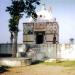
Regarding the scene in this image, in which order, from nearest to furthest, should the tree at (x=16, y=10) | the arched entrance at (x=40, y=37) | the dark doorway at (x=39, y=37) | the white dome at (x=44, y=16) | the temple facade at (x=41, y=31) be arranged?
the tree at (x=16, y=10) → the temple facade at (x=41, y=31) → the arched entrance at (x=40, y=37) → the dark doorway at (x=39, y=37) → the white dome at (x=44, y=16)

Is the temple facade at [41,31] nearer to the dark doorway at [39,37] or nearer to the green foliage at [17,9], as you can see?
the dark doorway at [39,37]

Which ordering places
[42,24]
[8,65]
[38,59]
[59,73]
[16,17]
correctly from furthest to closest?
[42,24] < [38,59] < [16,17] < [8,65] < [59,73]

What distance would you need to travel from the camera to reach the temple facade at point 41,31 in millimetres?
39781

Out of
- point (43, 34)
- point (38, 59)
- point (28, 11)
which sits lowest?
point (38, 59)

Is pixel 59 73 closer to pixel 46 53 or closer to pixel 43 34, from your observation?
pixel 46 53

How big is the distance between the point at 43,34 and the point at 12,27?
15244mm

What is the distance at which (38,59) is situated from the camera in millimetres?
29031

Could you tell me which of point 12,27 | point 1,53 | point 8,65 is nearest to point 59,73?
point 8,65

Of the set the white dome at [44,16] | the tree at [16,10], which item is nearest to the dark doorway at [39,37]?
the white dome at [44,16]

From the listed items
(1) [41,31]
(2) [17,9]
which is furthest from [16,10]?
(1) [41,31]

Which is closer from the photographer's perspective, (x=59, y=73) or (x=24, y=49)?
(x=59, y=73)

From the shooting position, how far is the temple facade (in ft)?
131

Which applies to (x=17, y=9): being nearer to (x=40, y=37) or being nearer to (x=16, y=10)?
(x=16, y=10)

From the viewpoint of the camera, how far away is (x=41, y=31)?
4053 cm
